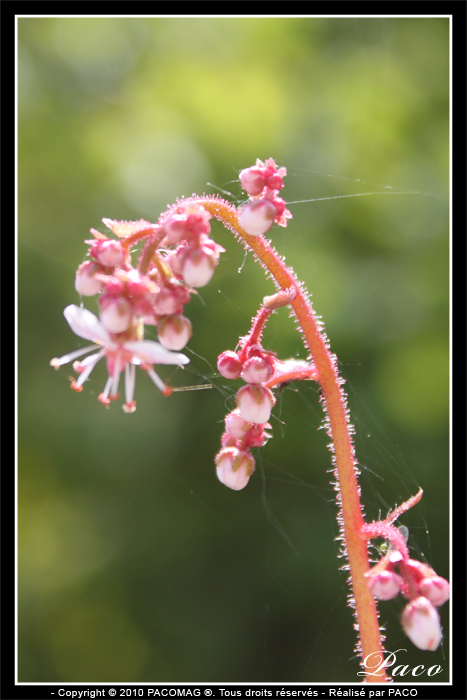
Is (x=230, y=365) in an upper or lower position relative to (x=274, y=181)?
lower

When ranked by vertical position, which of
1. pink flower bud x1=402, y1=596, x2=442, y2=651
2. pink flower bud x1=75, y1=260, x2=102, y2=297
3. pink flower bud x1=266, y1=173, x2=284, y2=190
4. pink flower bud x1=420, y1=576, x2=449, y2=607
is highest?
pink flower bud x1=266, y1=173, x2=284, y2=190

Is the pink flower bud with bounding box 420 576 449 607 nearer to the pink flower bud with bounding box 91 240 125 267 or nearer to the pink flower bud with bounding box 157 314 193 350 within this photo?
the pink flower bud with bounding box 157 314 193 350

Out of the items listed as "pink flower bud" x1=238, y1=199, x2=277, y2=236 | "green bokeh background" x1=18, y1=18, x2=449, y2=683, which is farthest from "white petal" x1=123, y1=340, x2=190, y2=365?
"green bokeh background" x1=18, y1=18, x2=449, y2=683

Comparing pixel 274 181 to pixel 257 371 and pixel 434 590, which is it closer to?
Result: pixel 257 371

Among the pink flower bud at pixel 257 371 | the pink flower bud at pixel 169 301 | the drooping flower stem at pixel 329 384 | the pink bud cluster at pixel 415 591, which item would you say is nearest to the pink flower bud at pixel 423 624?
the pink bud cluster at pixel 415 591

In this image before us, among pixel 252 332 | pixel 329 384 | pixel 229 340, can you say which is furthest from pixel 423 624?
pixel 229 340

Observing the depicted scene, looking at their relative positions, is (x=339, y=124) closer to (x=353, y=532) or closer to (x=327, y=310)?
(x=327, y=310)
